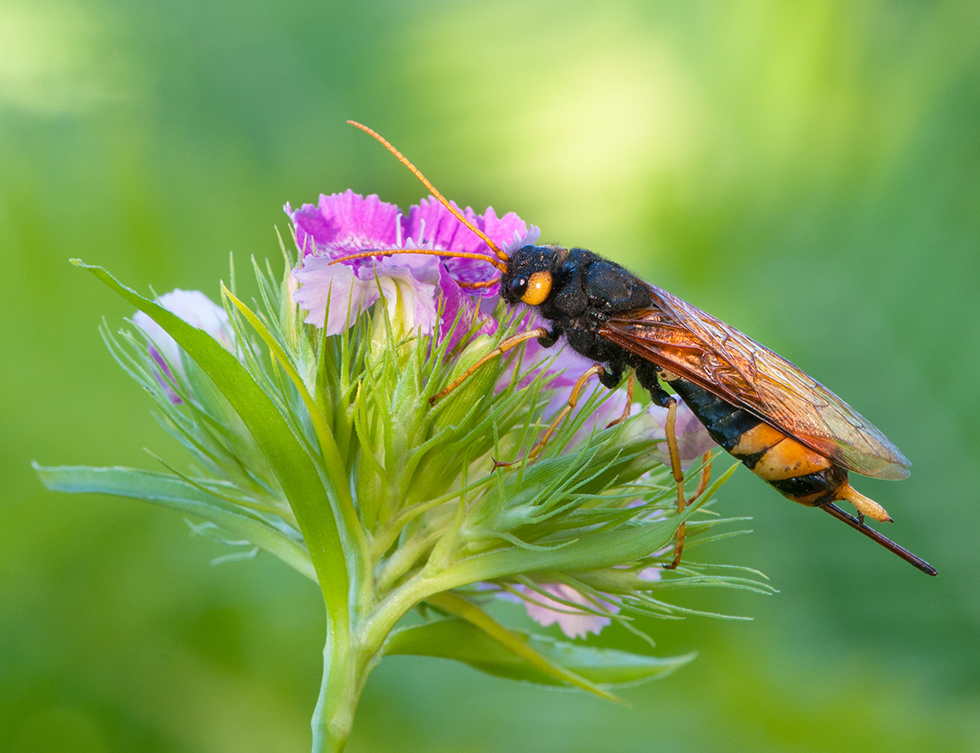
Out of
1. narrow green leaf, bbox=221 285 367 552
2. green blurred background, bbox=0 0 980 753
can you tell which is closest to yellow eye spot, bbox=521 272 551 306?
narrow green leaf, bbox=221 285 367 552

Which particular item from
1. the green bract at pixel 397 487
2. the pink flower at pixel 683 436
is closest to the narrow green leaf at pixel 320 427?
the green bract at pixel 397 487

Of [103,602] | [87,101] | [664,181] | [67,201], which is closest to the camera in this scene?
[103,602]

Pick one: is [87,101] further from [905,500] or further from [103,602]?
[905,500]

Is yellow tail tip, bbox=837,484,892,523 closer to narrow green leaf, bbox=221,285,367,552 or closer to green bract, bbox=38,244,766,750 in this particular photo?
green bract, bbox=38,244,766,750

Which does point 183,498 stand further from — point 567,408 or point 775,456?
point 775,456

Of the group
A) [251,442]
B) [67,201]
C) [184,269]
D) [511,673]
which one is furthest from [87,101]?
[511,673]

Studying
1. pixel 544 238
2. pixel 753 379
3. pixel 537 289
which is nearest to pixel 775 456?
pixel 753 379
